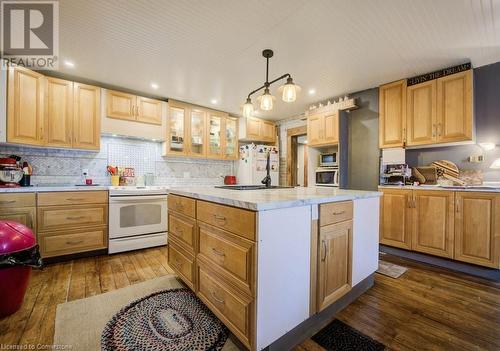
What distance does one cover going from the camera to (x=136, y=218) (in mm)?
3023

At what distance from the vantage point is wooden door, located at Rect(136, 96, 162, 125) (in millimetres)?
3422

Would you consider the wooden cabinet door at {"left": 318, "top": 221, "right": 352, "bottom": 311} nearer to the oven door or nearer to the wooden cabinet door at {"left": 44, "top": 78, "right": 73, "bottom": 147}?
the oven door

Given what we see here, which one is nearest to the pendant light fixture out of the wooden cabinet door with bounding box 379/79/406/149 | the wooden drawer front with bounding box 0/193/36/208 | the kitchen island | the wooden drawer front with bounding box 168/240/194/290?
the kitchen island

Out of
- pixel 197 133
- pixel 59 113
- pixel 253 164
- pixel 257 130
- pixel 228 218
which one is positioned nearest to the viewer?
pixel 228 218

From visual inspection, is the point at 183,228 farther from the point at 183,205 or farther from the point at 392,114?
the point at 392,114

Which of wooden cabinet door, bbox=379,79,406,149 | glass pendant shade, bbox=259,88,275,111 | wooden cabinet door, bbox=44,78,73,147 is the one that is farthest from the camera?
wooden cabinet door, bbox=379,79,406,149

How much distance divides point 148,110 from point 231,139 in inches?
A: 66.7

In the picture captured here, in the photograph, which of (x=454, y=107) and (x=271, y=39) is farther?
(x=454, y=107)

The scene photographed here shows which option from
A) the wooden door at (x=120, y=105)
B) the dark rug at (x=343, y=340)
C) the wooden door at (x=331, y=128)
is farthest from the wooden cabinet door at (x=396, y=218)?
the wooden door at (x=120, y=105)

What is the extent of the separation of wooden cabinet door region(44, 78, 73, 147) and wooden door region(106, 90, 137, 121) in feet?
1.42

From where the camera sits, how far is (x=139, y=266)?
2.50m

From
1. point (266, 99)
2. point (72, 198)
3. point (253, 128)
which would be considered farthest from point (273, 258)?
point (253, 128)

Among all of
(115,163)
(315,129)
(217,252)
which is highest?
(315,129)

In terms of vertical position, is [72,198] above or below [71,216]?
above
